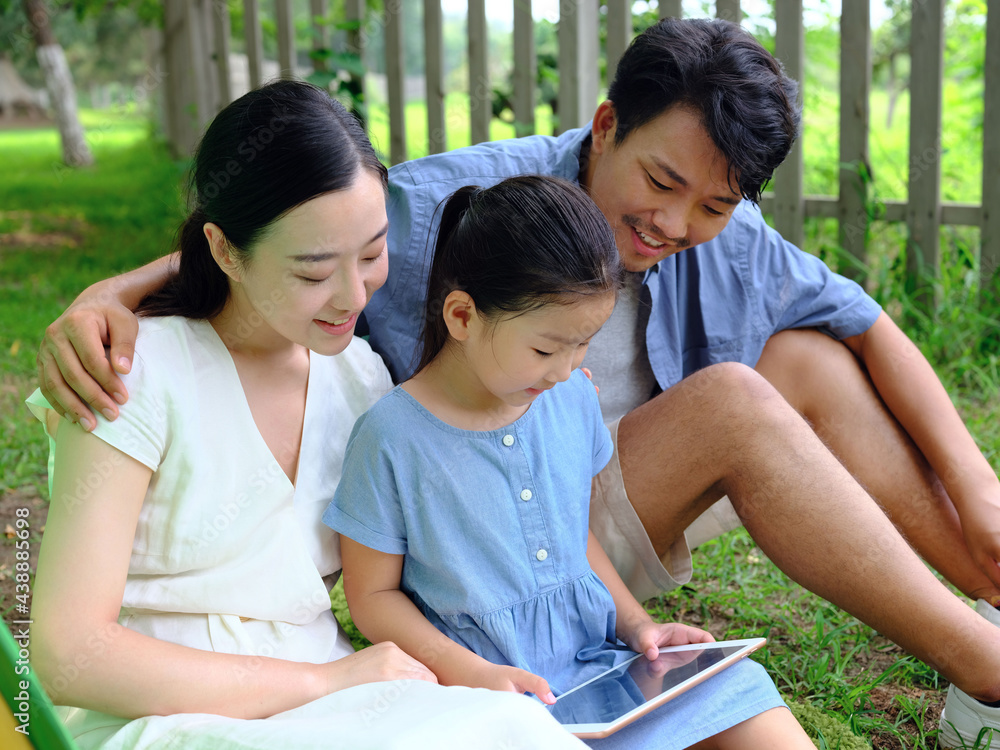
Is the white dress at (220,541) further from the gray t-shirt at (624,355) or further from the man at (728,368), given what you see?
the gray t-shirt at (624,355)

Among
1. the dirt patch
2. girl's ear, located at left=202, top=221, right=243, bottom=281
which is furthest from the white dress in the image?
the dirt patch

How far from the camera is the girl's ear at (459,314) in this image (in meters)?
1.44

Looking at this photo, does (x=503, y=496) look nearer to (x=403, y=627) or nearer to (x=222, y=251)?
(x=403, y=627)

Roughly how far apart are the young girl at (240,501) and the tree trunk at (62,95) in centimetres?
1234

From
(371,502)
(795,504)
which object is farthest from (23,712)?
(795,504)

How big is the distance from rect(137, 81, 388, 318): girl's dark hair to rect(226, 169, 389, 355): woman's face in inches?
0.9

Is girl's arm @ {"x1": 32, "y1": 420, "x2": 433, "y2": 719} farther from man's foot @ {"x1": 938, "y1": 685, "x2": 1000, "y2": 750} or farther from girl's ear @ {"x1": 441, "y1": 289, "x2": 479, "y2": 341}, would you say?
man's foot @ {"x1": 938, "y1": 685, "x2": 1000, "y2": 750}

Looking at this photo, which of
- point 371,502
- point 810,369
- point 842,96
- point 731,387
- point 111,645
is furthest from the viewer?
point 842,96

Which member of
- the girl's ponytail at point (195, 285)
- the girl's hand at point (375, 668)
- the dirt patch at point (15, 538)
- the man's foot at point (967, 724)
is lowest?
the dirt patch at point (15, 538)

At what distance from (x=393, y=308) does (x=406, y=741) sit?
1.01 m

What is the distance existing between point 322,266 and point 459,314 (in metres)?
0.23

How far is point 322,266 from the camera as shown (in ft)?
4.50

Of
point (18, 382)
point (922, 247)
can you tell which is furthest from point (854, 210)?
point (18, 382)

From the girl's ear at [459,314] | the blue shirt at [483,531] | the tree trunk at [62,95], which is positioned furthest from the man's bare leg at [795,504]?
the tree trunk at [62,95]
